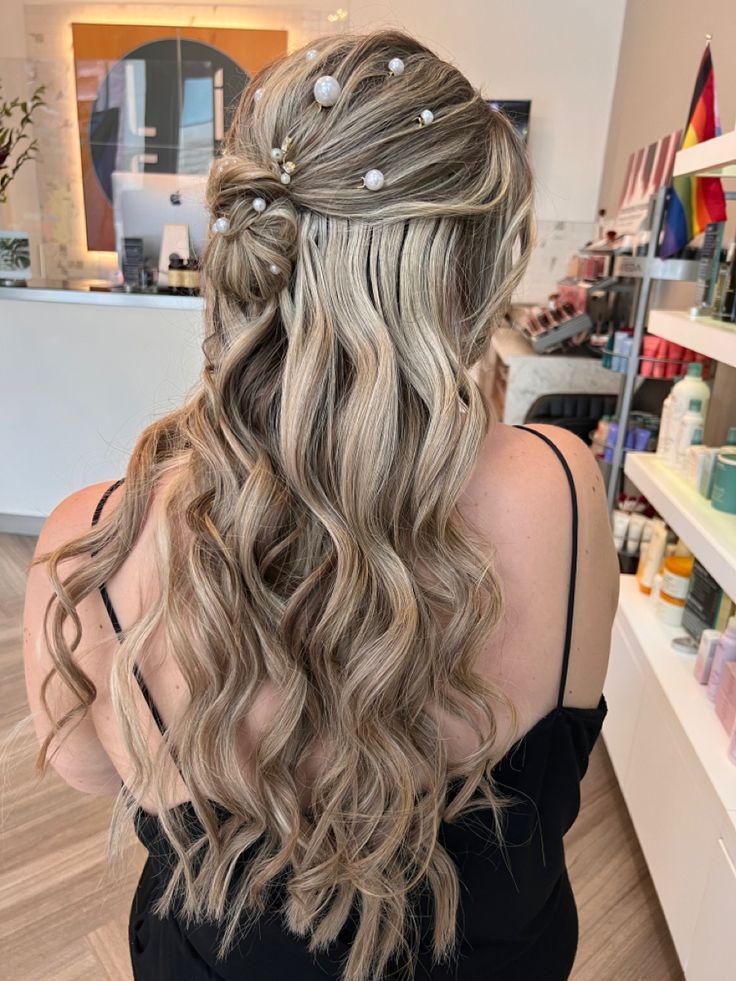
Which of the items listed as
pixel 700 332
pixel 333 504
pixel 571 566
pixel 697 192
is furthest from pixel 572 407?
pixel 333 504

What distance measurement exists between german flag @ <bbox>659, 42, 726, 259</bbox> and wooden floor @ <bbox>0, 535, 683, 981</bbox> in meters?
1.53

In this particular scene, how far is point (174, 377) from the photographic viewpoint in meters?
3.12

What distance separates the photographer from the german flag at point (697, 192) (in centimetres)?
184

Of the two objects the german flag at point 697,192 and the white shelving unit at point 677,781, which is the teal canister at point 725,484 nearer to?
the white shelving unit at point 677,781

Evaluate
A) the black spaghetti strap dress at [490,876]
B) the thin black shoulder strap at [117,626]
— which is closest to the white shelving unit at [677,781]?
the black spaghetti strap dress at [490,876]

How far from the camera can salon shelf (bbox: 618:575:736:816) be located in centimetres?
127

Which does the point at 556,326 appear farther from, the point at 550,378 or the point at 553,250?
the point at 553,250

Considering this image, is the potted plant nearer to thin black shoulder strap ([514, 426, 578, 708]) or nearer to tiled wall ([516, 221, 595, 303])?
A: tiled wall ([516, 221, 595, 303])

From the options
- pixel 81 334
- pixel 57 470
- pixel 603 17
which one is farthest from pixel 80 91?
pixel 603 17

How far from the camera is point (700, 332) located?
57.6 inches

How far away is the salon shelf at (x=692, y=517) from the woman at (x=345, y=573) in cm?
70

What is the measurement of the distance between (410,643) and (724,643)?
1.07 metres

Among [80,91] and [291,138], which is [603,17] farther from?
[291,138]

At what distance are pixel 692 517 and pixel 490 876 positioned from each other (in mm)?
983
